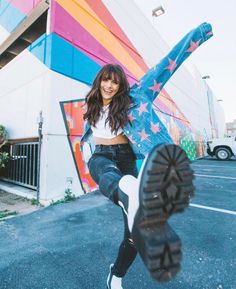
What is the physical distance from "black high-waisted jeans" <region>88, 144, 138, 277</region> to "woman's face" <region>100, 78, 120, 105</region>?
43 centimetres

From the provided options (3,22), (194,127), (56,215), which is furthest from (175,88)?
(56,215)

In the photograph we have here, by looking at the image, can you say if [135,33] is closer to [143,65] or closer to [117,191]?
[143,65]

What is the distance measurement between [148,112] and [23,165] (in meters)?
4.54

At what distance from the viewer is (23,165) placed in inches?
199

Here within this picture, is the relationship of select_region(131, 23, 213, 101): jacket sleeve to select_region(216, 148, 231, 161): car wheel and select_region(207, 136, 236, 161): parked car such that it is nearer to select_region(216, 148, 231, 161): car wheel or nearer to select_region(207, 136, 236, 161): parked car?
select_region(207, 136, 236, 161): parked car

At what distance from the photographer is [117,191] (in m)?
1.02

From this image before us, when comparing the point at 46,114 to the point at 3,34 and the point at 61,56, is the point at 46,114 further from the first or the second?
the point at 3,34

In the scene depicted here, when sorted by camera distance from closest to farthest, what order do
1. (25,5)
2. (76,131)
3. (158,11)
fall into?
(76,131) → (25,5) → (158,11)

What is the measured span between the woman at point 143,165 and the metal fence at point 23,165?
11.4 feet

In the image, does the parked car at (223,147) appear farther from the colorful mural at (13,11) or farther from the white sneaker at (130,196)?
the white sneaker at (130,196)

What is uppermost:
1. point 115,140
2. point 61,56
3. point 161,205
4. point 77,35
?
point 77,35

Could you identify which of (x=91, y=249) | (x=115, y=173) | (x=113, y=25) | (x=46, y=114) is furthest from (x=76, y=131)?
(x=113, y=25)

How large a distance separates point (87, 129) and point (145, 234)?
1.16 meters

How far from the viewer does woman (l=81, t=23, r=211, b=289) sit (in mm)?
778
